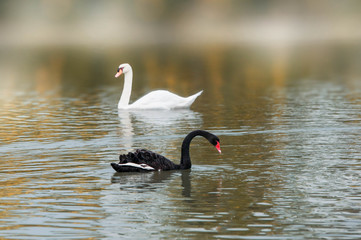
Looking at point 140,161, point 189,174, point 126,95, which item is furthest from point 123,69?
point 189,174

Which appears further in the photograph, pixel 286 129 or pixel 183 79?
pixel 183 79

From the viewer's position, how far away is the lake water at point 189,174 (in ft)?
44.2

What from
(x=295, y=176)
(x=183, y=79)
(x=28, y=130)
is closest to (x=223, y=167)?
(x=295, y=176)

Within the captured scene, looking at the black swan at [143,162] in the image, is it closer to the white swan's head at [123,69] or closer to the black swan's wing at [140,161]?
the black swan's wing at [140,161]

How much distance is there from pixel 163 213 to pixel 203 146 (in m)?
7.15

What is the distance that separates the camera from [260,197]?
50.0 ft

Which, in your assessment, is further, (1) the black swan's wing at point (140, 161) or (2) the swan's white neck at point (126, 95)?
(2) the swan's white neck at point (126, 95)

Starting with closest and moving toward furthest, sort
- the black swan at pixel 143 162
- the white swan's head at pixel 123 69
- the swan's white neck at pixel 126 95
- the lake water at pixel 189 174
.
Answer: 1. the lake water at pixel 189 174
2. the black swan at pixel 143 162
3. the swan's white neck at pixel 126 95
4. the white swan's head at pixel 123 69

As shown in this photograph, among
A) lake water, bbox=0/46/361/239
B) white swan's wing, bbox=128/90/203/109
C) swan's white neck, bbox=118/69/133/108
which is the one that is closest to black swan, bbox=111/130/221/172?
lake water, bbox=0/46/361/239

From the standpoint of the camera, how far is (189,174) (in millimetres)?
17516

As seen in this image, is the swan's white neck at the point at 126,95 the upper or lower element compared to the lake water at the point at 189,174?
upper

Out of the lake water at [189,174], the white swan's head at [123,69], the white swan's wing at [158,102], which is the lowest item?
the lake water at [189,174]

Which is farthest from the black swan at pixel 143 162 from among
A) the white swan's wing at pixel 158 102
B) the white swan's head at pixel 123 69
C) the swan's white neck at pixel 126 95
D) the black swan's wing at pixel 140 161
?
the white swan's head at pixel 123 69

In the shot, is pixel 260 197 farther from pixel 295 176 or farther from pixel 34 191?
pixel 34 191
